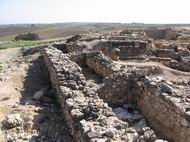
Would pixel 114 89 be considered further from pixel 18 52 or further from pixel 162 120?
pixel 18 52

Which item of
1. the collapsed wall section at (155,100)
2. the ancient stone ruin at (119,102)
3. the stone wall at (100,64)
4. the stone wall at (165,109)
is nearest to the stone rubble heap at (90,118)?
the ancient stone ruin at (119,102)

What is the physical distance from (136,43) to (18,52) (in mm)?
9656

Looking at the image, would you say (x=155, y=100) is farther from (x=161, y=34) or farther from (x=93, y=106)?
(x=161, y=34)

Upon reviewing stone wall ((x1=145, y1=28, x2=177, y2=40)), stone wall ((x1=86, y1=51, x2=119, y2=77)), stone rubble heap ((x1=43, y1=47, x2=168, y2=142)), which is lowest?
stone wall ((x1=145, y1=28, x2=177, y2=40))

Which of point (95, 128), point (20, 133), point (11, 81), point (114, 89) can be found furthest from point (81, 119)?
point (11, 81)

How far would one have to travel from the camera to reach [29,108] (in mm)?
11352

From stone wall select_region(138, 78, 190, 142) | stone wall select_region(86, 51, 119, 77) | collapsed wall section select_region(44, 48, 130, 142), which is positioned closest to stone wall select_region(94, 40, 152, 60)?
stone wall select_region(86, 51, 119, 77)

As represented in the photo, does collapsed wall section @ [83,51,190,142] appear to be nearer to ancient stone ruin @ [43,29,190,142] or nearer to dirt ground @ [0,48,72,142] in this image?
ancient stone ruin @ [43,29,190,142]

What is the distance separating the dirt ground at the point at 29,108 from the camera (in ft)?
30.6

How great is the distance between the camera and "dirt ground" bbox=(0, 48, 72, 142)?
9320 millimetres

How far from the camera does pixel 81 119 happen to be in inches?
326

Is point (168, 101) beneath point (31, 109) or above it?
above

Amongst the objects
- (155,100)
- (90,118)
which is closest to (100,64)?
(155,100)

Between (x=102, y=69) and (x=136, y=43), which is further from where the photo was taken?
(x=136, y=43)
